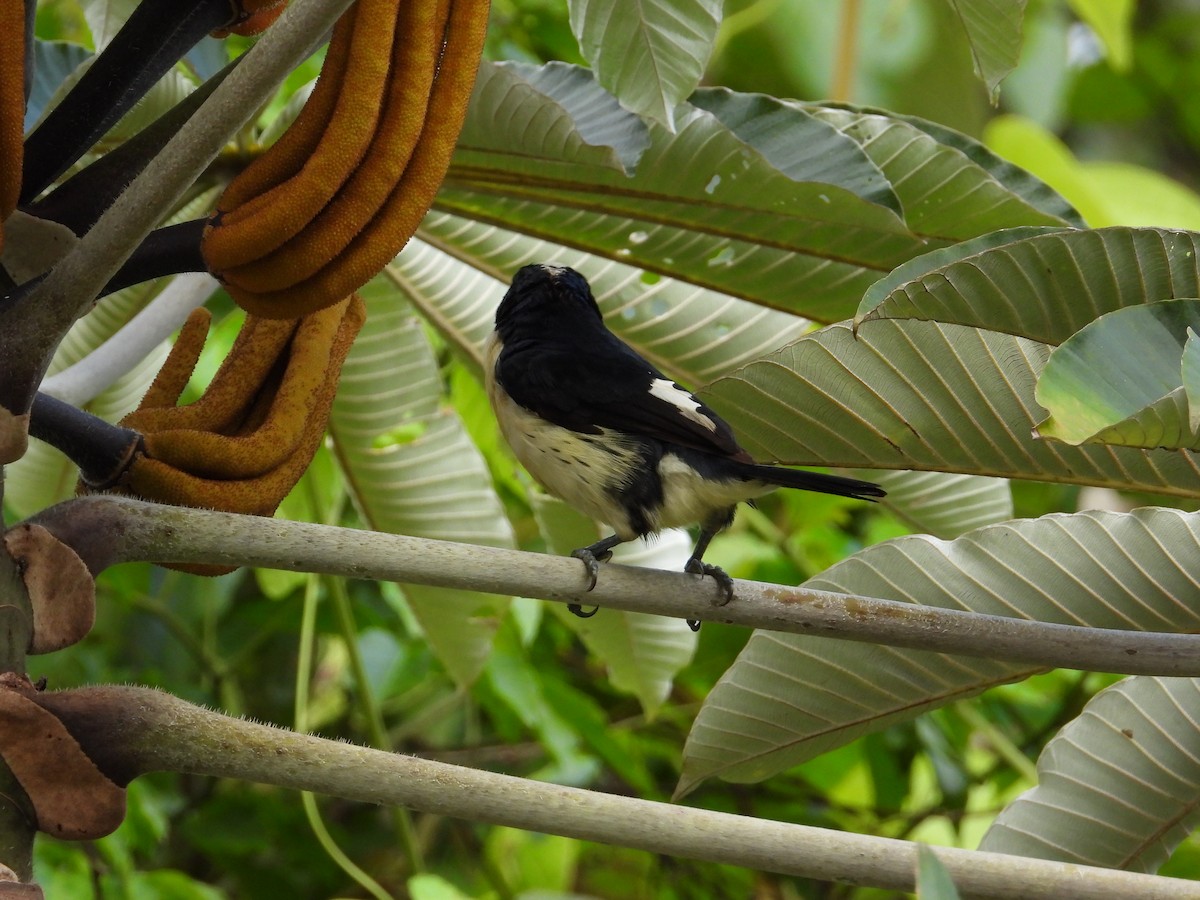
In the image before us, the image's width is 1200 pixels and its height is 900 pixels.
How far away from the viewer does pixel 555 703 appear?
2176 millimetres

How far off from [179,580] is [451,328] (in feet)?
3.46

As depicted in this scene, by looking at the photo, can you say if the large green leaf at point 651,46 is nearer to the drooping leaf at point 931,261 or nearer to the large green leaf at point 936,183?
the drooping leaf at point 931,261

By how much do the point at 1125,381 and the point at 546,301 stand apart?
81cm

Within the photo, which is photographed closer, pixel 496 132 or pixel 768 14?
pixel 496 132

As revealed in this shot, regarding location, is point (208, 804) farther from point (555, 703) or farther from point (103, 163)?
point (103, 163)

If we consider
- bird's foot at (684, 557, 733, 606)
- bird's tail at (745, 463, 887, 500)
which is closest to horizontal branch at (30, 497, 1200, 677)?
bird's foot at (684, 557, 733, 606)

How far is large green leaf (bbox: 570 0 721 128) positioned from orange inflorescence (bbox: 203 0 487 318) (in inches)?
4.8

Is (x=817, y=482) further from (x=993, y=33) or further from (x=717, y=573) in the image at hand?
(x=993, y=33)

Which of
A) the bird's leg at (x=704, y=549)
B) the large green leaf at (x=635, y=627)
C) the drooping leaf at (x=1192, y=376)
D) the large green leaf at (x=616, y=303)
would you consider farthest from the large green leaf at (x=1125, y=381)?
the large green leaf at (x=635, y=627)

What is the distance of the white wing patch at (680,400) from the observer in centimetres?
131

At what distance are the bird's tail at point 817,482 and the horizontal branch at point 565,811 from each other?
0.41 meters

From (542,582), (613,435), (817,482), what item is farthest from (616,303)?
(542,582)

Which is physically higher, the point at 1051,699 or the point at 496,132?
the point at 496,132

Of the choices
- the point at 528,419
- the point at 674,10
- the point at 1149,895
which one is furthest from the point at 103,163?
the point at 1149,895
